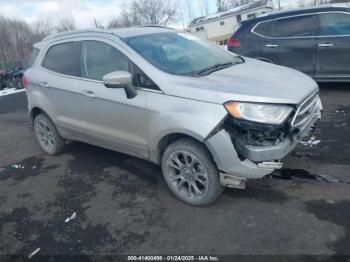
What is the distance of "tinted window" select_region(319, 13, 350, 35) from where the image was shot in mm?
7074

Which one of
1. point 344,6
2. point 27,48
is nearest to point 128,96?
point 344,6

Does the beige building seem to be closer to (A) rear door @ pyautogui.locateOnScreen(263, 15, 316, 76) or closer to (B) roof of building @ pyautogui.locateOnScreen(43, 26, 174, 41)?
(A) rear door @ pyautogui.locateOnScreen(263, 15, 316, 76)

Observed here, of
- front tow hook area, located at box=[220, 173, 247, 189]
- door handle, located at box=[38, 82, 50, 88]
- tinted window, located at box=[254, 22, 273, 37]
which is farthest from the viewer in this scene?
tinted window, located at box=[254, 22, 273, 37]

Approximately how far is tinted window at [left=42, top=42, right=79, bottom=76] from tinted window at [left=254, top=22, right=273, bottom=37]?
4.58 m

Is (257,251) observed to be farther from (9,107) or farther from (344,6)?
(9,107)

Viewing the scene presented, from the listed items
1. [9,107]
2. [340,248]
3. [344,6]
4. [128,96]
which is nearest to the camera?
[340,248]

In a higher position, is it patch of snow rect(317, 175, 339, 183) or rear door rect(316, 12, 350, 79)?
rear door rect(316, 12, 350, 79)

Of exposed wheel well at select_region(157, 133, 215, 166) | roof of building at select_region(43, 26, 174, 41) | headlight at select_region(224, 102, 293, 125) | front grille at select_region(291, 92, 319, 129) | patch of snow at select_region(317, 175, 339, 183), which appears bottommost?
patch of snow at select_region(317, 175, 339, 183)

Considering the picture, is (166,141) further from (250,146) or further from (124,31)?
(124,31)

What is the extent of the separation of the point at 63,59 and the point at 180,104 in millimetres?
2330

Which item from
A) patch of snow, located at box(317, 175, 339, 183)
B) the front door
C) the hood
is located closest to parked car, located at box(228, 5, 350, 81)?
the hood

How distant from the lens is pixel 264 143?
10.9 feet

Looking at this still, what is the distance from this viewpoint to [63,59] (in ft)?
16.7

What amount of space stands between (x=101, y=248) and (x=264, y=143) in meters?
1.80
